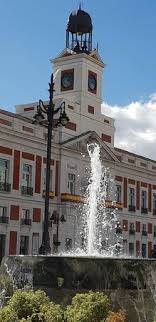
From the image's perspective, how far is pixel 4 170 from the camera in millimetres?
34000

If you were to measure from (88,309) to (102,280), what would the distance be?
2282mm

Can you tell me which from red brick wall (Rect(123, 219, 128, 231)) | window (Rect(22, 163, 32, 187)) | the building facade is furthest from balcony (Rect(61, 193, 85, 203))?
red brick wall (Rect(123, 219, 128, 231))

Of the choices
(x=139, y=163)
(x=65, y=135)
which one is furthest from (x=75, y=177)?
(x=139, y=163)

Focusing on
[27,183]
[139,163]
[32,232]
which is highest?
[139,163]

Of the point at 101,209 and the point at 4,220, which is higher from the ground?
the point at 101,209

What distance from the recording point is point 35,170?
36406mm

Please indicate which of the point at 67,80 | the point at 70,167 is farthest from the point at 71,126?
the point at 67,80

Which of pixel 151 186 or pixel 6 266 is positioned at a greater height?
pixel 151 186

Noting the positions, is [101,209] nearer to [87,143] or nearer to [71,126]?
[87,143]

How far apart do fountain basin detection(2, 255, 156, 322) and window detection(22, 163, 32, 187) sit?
2614 cm

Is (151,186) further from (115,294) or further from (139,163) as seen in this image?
(115,294)

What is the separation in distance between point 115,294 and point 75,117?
32830 millimetres

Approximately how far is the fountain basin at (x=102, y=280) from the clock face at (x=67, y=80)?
118ft

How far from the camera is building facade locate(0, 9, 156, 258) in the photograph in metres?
34.3
